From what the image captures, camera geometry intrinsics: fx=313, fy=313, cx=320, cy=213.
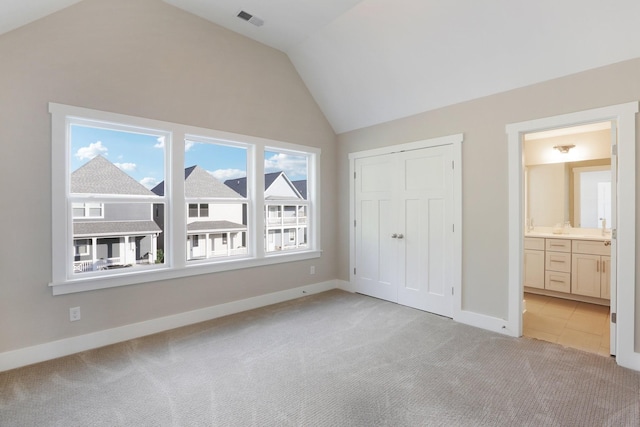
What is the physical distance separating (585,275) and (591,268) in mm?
119

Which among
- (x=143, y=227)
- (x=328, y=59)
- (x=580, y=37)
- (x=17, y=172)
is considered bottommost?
(x=143, y=227)

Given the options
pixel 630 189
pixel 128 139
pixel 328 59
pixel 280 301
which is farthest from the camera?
pixel 280 301

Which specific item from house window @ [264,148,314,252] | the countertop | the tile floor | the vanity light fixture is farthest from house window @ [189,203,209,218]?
the vanity light fixture

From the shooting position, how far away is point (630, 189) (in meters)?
2.52

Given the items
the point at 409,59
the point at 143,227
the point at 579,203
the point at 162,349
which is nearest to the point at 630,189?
the point at 409,59

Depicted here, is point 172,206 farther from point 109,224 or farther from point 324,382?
point 324,382

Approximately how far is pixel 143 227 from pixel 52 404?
1.65m

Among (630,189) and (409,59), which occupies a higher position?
(409,59)

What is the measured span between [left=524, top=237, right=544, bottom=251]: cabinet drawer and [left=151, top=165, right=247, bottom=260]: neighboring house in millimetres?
4188

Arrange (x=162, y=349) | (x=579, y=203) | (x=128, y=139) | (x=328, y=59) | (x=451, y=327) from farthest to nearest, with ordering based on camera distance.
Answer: (x=579, y=203), (x=328, y=59), (x=451, y=327), (x=128, y=139), (x=162, y=349)

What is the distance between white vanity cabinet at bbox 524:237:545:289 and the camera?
4.63m

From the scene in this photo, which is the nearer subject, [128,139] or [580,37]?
[580,37]

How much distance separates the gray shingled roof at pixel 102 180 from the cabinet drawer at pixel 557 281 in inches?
215

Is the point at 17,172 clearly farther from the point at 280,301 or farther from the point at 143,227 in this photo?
the point at 280,301
